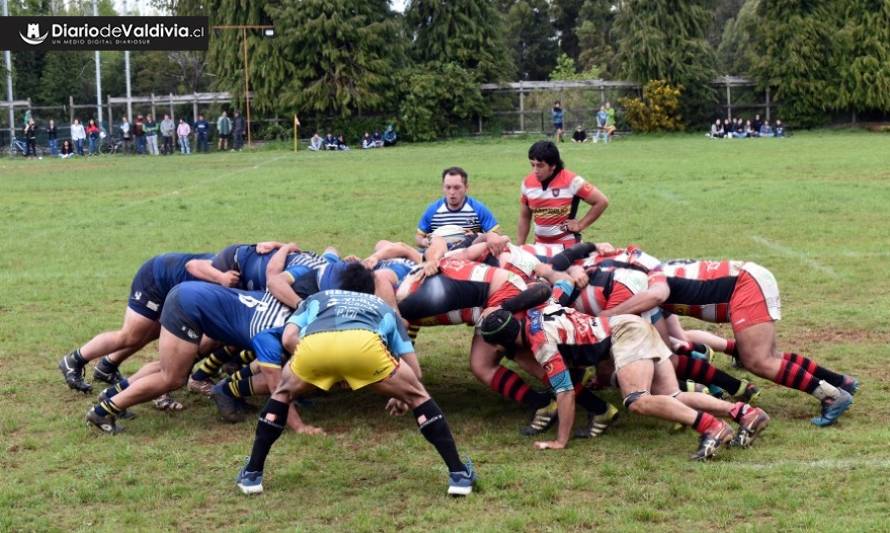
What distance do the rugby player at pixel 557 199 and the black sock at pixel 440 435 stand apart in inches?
172

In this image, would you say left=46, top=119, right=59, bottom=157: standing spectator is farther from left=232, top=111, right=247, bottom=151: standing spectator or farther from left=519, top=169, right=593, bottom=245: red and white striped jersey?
left=519, top=169, right=593, bottom=245: red and white striped jersey

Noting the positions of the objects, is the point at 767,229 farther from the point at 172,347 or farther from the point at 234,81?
the point at 234,81

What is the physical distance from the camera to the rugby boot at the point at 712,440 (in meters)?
6.76

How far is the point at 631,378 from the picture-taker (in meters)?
7.24

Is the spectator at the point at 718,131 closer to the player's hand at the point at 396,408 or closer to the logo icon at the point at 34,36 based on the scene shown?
the logo icon at the point at 34,36

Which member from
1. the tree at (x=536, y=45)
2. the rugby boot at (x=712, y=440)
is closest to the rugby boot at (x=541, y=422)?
the rugby boot at (x=712, y=440)

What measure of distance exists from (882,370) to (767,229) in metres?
8.02

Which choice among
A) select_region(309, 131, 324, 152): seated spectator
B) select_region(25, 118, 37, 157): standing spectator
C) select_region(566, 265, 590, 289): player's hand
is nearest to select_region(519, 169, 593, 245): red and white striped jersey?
select_region(566, 265, 590, 289): player's hand

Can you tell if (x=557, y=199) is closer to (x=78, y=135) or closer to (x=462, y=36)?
(x=78, y=135)

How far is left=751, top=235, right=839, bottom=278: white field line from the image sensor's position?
13376 mm

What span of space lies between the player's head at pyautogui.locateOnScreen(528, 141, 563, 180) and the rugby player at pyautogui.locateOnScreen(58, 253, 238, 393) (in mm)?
3290

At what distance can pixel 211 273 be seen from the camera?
27.4 ft

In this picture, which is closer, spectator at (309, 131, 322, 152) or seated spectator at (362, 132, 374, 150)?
spectator at (309, 131, 322, 152)

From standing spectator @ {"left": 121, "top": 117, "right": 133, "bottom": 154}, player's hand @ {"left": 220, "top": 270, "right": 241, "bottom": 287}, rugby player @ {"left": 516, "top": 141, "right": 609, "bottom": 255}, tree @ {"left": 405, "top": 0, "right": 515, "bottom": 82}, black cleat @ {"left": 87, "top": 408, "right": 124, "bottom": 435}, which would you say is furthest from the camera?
tree @ {"left": 405, "top": 0, "right": 515, "bottom": 82}
